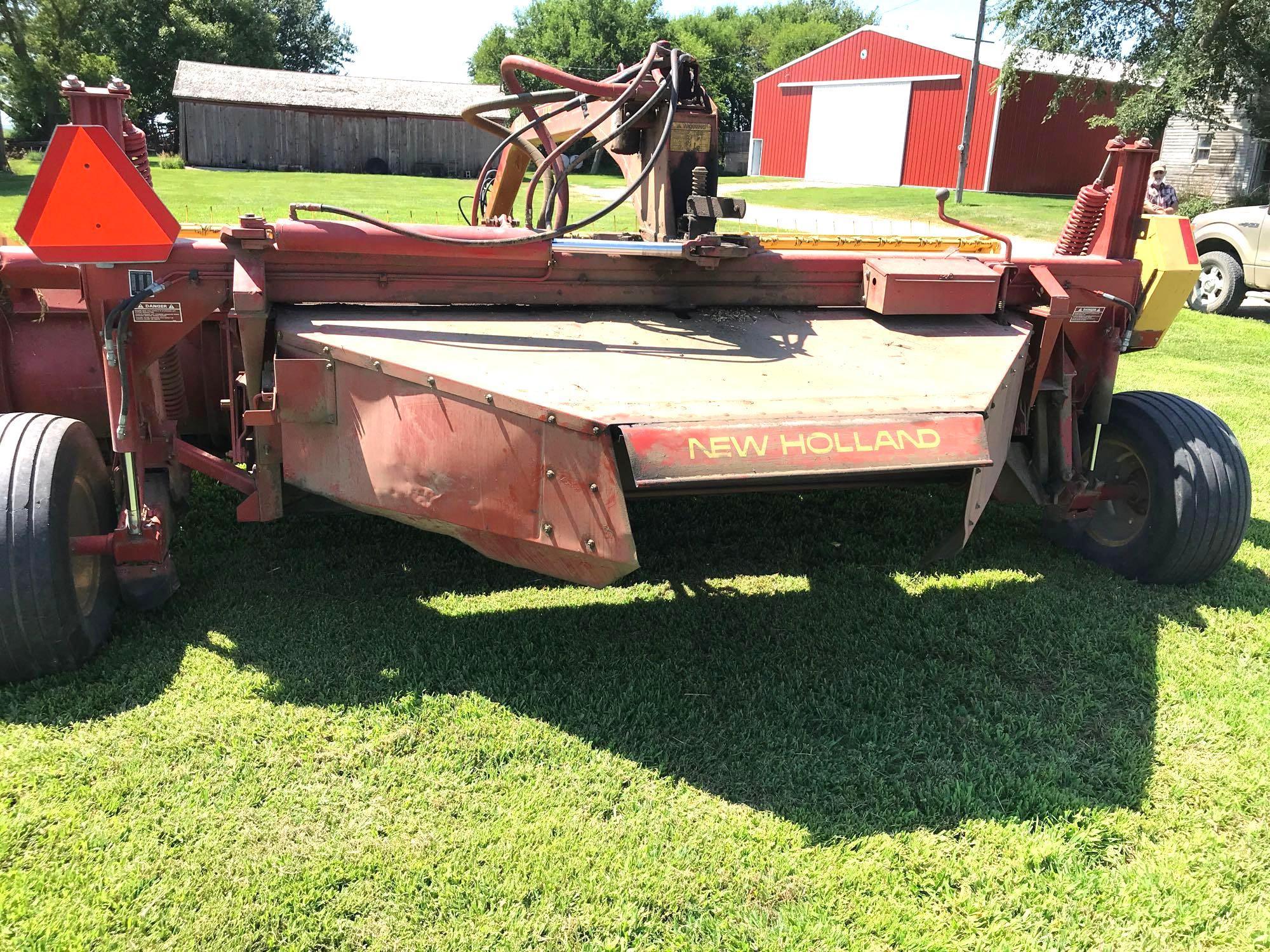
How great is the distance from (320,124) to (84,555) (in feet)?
118

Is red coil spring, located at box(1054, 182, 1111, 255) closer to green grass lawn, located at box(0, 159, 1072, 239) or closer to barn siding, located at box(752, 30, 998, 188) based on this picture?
green grass lawn, located at box(0, 159, 1072, 239)

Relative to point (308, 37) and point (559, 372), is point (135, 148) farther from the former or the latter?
point (308, 37)

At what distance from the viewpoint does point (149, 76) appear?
152 ft

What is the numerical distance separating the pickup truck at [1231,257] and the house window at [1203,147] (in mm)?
13257

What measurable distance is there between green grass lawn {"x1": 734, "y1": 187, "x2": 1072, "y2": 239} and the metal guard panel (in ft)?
50.4

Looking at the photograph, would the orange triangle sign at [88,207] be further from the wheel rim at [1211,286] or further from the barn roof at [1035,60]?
the barn roof at [1035,60]

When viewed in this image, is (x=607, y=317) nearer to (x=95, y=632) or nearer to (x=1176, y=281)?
(x=95, y=632)

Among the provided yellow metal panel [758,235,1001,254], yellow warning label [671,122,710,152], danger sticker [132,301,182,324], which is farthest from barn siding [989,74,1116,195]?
danger sticker [132,301,182,324]

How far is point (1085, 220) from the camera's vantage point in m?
4.42

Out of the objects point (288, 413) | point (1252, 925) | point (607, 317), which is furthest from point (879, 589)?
point (288, 413)

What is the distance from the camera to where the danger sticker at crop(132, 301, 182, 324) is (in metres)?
3.36

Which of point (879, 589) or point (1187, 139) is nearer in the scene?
point (879, 589)

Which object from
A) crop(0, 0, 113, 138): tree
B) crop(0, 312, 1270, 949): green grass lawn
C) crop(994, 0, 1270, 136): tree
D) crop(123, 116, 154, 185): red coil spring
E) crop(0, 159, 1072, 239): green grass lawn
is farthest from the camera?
crop(0, 0, 113, 138): tree

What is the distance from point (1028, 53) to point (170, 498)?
24.1m
